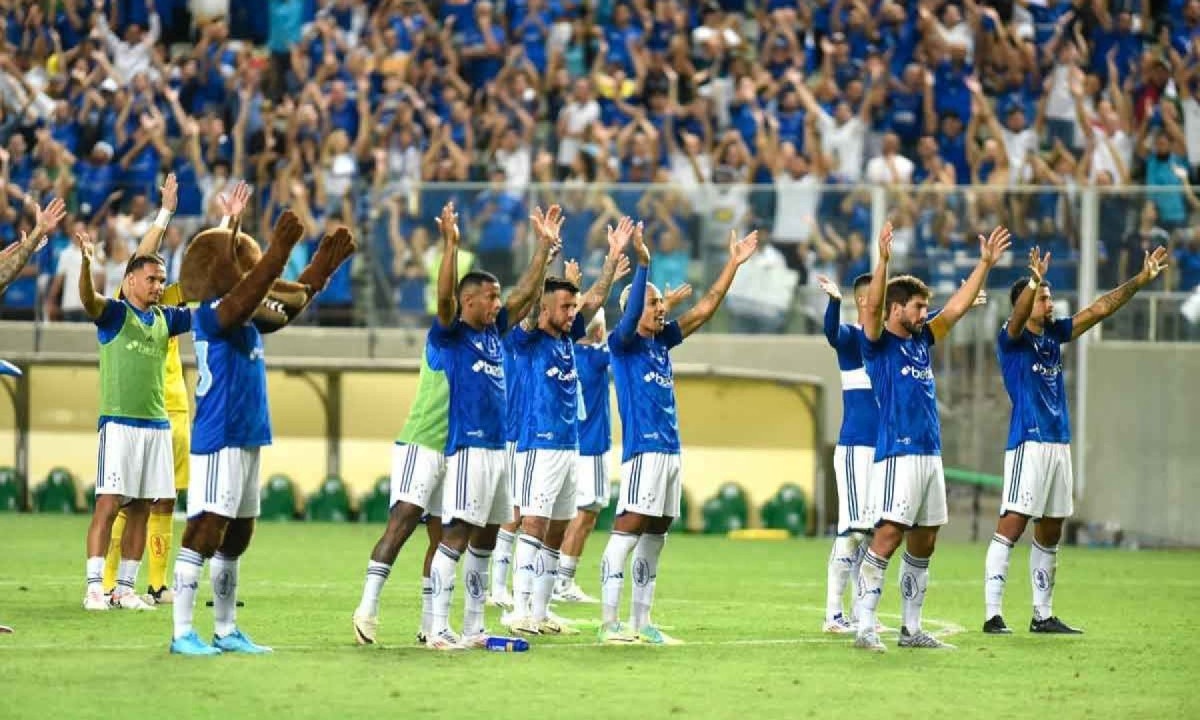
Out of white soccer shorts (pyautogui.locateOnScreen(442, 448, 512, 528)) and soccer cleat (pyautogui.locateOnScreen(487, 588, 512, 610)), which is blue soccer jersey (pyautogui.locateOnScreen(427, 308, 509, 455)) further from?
soccer cleat (pyautogui.locateOnScreen(487, 588, 512, 610))

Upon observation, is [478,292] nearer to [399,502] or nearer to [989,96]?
[399,502]

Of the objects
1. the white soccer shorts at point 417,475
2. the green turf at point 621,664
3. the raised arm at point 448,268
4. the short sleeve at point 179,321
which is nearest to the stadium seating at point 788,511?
the green turf at point 621,664

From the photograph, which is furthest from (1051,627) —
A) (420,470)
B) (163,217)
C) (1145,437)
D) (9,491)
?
(9,491)

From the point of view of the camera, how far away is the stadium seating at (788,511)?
1038 inches

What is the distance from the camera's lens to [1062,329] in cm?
1588

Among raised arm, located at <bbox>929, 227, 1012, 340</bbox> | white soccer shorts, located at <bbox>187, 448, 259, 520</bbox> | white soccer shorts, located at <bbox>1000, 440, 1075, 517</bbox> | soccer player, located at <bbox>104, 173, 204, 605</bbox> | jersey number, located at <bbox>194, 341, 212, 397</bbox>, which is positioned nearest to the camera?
white soccer shorts, located at <bbox>187, 448, 259, 520</bbox>

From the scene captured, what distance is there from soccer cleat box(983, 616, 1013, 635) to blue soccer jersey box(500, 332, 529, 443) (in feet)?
12.1

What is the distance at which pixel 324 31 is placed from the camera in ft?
107

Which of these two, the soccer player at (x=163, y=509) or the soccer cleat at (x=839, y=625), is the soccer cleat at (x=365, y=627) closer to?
the soccer player at (x=163, y=509)

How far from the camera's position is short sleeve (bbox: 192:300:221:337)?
12602mm

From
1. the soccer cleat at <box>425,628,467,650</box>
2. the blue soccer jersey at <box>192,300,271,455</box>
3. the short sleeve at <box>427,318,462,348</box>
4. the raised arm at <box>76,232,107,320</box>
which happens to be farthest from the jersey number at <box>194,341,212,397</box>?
the soccer cleat at <box>425,628,467,650</box>

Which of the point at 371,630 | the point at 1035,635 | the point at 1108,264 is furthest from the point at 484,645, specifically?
the point at 1108,264

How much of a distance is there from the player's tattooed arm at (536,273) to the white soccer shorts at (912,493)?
2612 mm

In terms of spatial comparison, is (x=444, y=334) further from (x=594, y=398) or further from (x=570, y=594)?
(x=570, y=594)
